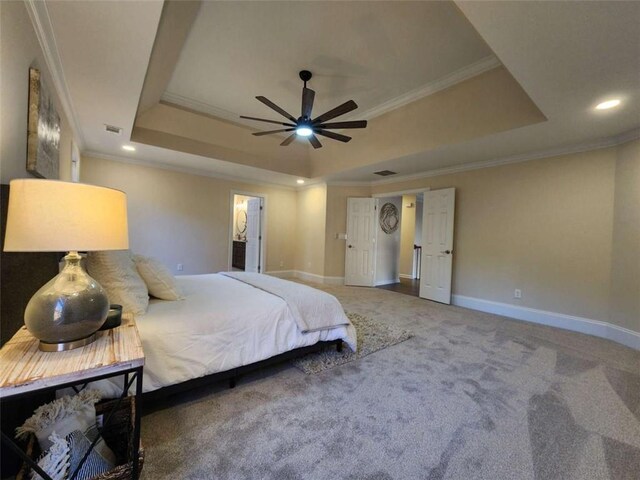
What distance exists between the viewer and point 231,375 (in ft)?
6.38

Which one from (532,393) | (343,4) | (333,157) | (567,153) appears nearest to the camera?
(532,393)

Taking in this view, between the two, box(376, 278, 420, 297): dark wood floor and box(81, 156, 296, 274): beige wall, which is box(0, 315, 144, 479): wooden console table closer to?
box(81, 156, 296, 274): beige wall

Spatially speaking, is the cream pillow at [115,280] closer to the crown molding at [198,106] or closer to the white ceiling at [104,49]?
the white ceiling at [104,49]

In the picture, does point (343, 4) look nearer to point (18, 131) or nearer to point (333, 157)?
point (18, 131)

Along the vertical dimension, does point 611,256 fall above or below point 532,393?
above

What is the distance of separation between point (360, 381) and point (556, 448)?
1.19 metres

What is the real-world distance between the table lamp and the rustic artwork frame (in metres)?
1.02

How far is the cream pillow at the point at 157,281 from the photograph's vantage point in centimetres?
214

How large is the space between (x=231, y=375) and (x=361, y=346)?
134 cm

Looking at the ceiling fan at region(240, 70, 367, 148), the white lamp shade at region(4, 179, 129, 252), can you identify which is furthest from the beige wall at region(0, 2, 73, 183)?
the ceiling fan at region(240, 70, 367, 148)

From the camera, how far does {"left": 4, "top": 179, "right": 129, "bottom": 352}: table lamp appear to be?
37.5 inches

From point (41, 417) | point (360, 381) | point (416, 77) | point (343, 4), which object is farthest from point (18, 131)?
point (416, 77)

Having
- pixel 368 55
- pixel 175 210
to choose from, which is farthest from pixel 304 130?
pixel 175 210

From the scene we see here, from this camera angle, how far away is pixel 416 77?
3.29 meters
